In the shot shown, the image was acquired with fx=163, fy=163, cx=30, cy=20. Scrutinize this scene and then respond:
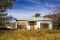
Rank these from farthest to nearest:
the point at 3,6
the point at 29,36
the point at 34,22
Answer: the point at 34,22, the point at 3,6, the point at 29,36

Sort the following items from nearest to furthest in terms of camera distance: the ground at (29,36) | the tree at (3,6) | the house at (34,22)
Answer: the ground at (29,36)
the tree at (3,6)
the house at (34,22)

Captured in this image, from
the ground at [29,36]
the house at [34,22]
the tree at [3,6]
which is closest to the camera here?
the ground at [29,36]

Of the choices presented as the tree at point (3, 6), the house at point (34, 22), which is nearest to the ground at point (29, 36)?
the tree at point (3, 6)

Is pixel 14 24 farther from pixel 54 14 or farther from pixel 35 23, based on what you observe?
pixel 54 14

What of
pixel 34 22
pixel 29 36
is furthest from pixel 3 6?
pixel 34 22

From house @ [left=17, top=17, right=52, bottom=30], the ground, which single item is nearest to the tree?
the ground

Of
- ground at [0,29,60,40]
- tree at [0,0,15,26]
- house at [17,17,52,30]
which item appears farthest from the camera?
house at [17,17,52,30]

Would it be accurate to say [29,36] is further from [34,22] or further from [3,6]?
[34,22]

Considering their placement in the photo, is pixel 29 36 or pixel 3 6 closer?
pixel 29 36

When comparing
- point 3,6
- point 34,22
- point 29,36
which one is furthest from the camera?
point 34,22

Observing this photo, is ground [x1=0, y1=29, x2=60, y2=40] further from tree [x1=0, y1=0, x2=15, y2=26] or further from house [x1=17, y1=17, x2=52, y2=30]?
house [x1=17, y1=17, x2=52, y2=30]

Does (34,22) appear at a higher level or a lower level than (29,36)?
higher

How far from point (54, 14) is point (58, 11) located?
1487 mm

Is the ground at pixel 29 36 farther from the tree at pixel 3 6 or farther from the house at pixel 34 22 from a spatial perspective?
the house at pixel 34 22
